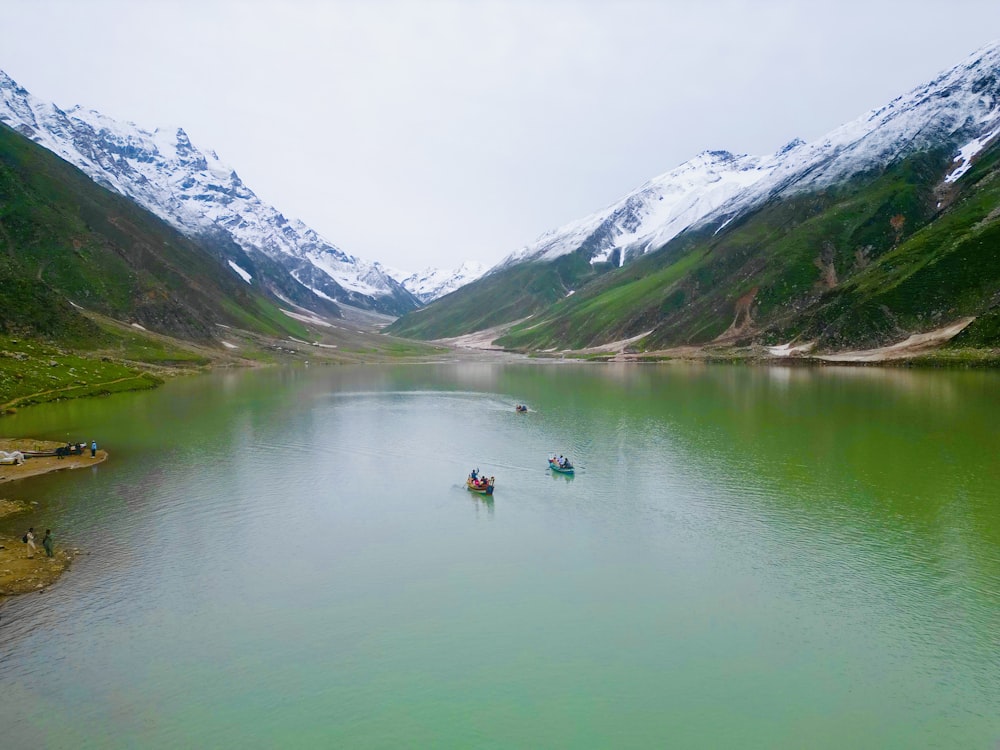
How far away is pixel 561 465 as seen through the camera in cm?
5953

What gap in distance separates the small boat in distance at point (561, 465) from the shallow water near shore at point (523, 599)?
148 cm

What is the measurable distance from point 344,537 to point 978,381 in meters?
116

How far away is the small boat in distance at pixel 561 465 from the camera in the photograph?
194ft

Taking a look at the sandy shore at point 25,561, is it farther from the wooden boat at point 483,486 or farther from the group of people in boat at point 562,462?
the group of people in boat at point 562,462

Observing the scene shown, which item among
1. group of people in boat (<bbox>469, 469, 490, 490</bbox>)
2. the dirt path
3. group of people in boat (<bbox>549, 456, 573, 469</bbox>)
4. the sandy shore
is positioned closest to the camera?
the sandy shore

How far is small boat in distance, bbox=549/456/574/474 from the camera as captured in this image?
59178mm

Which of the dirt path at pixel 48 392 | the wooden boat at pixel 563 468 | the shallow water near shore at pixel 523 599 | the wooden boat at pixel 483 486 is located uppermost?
Result: the dirt path at pixel 48 392

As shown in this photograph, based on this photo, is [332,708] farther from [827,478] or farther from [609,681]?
[827,478]

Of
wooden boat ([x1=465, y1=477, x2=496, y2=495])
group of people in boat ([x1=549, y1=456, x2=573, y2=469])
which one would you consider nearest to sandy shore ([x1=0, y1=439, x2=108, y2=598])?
wooden boat ([x1=465, y1=477, x2=496, y2=495])

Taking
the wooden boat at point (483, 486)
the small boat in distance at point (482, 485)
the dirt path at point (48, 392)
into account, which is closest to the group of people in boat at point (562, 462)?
the small boat in distance at point (482, 485)

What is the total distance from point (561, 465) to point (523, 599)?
89.3ft

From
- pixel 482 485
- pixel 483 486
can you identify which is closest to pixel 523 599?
pixel 483 486

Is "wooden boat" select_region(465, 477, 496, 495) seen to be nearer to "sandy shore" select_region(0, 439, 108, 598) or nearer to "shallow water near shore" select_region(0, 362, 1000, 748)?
"shallow water near shore" select_region(0, 362, 1000, 748)

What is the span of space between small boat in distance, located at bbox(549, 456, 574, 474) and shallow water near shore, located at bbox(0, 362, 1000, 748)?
1480mm
